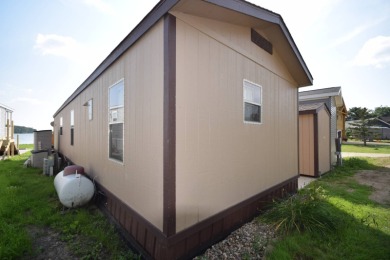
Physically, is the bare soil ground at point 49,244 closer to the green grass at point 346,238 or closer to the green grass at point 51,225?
the green grass at point 51,225

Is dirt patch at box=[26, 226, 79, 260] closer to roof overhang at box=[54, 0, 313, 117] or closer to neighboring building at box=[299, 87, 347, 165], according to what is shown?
roof overhang at box=[54, 0, 313, 117]

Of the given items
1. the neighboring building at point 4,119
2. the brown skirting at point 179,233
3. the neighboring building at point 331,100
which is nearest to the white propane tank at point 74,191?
the brown skirting at point 179,233

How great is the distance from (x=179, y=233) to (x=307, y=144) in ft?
24.3

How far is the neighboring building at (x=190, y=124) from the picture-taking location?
7.86 ft

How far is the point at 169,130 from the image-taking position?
7.54 feet

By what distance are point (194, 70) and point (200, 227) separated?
225cm

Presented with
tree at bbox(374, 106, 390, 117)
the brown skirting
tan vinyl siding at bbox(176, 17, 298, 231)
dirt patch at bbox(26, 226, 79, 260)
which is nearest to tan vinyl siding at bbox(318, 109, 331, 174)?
tan vinyl siding at bbox(176, 17, 298, 231)

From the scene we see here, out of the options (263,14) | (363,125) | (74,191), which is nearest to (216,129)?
(263,14)

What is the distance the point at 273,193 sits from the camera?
15.1ft

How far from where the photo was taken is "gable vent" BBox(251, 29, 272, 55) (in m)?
4.01

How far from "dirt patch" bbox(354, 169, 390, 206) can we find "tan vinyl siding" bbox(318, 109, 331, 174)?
1.21 m

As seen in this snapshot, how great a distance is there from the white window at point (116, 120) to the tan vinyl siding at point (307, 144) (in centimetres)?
738

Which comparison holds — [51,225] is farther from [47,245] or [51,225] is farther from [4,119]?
[4,119]

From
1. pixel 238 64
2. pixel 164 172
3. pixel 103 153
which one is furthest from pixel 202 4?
pixel 103 153
